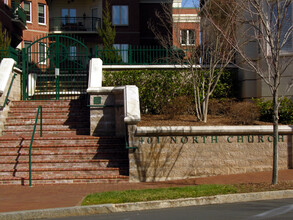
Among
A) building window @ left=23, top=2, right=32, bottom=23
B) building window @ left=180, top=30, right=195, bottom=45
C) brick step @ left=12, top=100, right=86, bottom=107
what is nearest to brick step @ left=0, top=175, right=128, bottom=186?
brick step @ left=12, top=100, right=86, bottom=107

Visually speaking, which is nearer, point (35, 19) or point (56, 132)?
point (56, 132)

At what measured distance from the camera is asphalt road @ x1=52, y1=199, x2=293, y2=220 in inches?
245

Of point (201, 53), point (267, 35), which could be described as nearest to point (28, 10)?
point (201, 53)

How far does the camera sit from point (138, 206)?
22.5 feet

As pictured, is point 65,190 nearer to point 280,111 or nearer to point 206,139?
point 206,139

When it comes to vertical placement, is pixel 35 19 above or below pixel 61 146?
above

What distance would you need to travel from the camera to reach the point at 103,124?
11.7 m

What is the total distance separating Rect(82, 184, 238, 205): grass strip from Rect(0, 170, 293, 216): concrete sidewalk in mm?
401

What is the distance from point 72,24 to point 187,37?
1916 centimetres

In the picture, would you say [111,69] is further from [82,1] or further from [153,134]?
[82,1]

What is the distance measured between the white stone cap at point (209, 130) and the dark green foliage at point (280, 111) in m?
1.87

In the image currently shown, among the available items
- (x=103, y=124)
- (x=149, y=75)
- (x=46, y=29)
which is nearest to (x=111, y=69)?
(x=149, y=75)

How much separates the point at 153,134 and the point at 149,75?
5163 millimetres

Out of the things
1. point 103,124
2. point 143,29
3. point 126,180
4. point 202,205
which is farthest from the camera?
point 143,29
